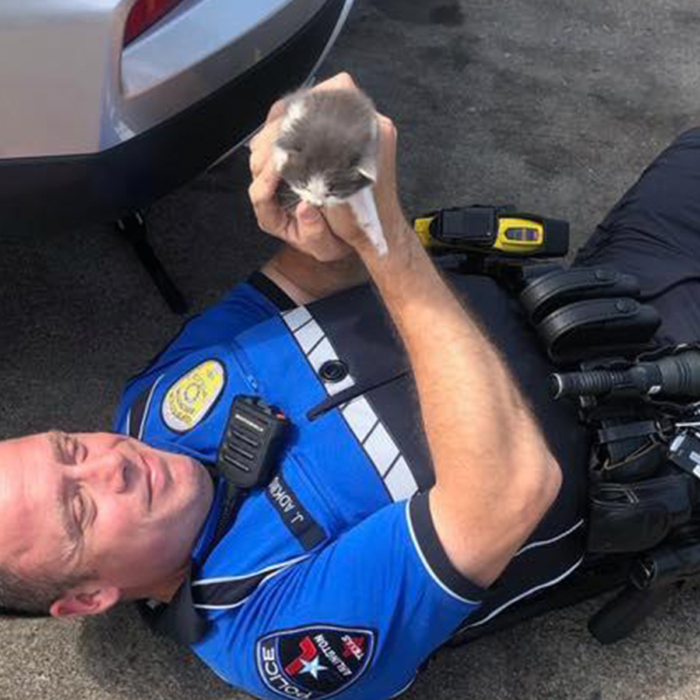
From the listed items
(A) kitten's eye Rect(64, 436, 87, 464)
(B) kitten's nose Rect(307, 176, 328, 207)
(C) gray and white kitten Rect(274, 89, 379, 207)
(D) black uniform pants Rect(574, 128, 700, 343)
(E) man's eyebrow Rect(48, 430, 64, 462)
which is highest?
(C) gray and white kitten Rect(274, 89, 379, 207)

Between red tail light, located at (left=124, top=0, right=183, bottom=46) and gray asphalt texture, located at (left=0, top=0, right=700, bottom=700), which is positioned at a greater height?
red tail light, located at (left=124, top=0, right=183, bottom=46)

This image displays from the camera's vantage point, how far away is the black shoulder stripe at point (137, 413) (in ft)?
6.01

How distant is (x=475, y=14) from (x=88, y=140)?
7.61 feet

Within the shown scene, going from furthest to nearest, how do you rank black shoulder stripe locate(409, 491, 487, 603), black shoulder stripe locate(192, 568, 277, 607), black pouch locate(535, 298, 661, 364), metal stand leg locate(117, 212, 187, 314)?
metal stand leg locate(117, 212, 187, 314)
black pouch locate(535, 298, 661, 364)
black shoulder stripe locate(192, 568, 277, 607)
black shoulder stripe locate(409, 491, 487, 603)

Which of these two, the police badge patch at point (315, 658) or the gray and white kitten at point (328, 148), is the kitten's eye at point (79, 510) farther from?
the gray and white kitten at point (328, 148)

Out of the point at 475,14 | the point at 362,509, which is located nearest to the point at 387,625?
the point at 362,509

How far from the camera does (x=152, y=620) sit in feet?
5.72

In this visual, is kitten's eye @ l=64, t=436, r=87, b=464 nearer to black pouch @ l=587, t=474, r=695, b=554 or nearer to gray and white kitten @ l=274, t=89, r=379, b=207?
gray and white kitten @ l=274, t=89, r=379, b=207

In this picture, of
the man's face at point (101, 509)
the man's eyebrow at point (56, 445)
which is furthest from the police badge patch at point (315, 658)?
the man's eyebrow at point (56, 445)

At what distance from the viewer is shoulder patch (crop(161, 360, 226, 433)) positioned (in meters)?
1.78

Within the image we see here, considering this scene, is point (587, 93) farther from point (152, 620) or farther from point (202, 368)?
point (152, 620)

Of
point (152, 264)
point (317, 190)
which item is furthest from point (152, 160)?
point (152, 264)

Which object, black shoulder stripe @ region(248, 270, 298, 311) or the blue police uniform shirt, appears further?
black shoulder stripe @ region(248, 270, 298, 311)

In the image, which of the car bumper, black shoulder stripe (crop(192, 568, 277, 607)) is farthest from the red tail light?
black shoulder stripe (crop(192, 568, 277, 607))
